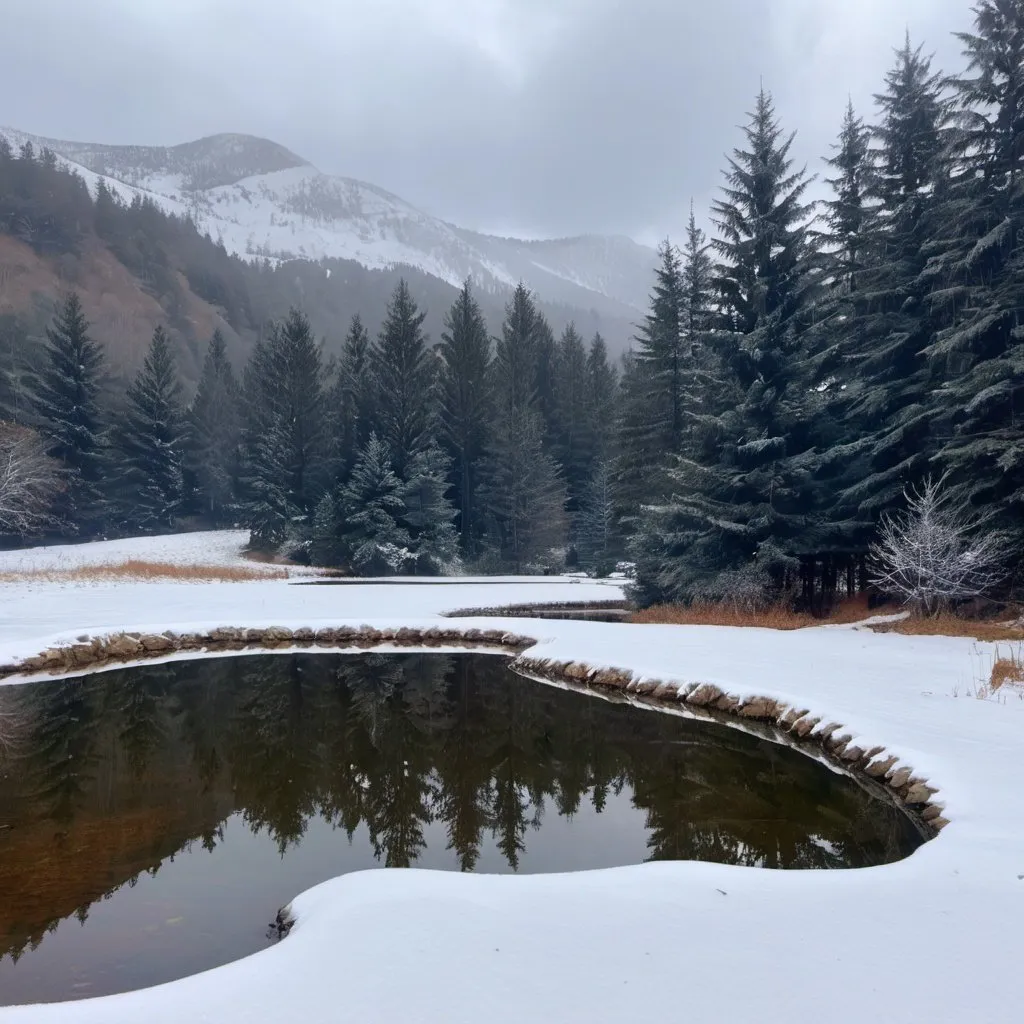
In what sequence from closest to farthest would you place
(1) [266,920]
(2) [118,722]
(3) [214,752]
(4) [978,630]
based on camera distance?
(1) [266,920], (3) [214,752], (2) [118,722], (4) [978,630]

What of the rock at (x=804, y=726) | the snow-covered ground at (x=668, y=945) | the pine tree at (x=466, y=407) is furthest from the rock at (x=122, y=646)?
the pine tree at (x=466, y=407)

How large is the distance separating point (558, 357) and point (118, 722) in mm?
57459

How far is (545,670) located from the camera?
53.7ft

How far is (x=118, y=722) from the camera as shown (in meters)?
12.5

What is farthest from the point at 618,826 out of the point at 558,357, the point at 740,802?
the point at 558,357

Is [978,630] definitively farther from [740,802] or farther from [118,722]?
[118,722]

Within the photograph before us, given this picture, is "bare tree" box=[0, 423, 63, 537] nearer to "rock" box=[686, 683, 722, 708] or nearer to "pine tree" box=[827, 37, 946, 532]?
"rock" box=[686, 683, 722, 708]

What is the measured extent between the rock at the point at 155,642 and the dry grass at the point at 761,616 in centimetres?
1327

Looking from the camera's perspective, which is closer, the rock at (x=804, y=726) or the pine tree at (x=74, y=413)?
the rock at (x=804, y=726)

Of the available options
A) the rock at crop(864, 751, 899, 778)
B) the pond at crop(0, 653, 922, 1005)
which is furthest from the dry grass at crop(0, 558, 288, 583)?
the rock at crop(864, 751, 899, 778)

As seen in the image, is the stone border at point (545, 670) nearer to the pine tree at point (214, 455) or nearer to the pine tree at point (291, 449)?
the pine tree at point (291, 449)

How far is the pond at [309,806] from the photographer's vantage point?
608 centimetres

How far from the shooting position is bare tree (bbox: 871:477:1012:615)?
1678 centimetres

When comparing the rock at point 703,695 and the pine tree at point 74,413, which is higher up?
the pine tree at point 74,413
